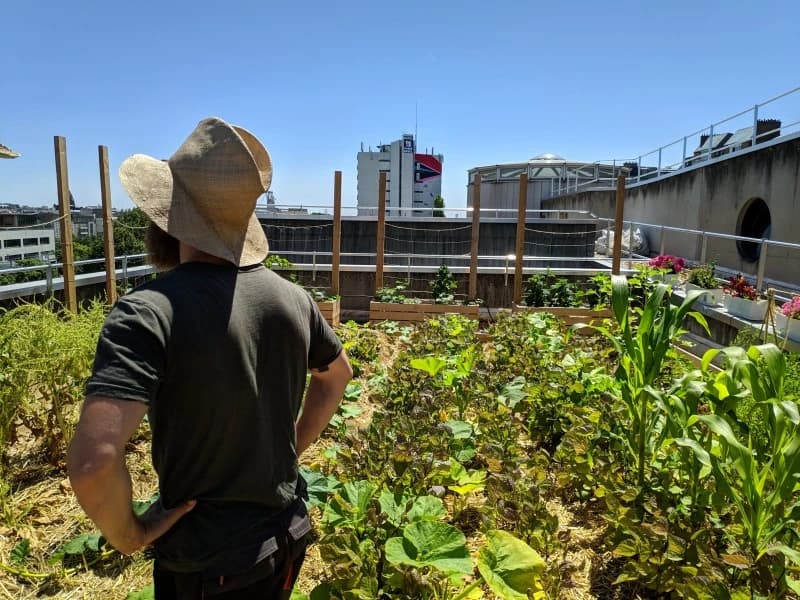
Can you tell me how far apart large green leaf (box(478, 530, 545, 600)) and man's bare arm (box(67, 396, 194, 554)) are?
121cm

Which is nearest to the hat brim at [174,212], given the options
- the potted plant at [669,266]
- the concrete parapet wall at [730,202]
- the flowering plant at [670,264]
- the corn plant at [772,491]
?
the corn plant at [772,491]

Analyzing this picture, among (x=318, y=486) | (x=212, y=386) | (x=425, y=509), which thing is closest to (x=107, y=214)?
(x=318, y=486)

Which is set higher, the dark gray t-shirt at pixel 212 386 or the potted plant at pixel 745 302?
the dark gray t-shirt at pixel 212 386

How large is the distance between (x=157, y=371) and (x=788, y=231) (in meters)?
10.8

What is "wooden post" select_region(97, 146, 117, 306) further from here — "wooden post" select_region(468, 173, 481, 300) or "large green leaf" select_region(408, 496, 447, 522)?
"large green leaf" select_region(408, 496, 447, 522)

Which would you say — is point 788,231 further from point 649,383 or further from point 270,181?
point 270,181

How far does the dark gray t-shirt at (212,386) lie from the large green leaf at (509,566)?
85 cm

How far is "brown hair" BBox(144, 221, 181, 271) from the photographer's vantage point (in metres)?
1.37

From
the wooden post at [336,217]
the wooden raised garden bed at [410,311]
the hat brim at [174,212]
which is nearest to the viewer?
the hat brim at [174,212]

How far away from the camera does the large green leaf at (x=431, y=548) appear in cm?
182

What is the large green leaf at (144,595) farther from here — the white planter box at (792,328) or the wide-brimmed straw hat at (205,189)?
the white planter box at (792,328)

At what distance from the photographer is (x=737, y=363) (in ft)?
7.56

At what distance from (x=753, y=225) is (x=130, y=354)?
1274 cm

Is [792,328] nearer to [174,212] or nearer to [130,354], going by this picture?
[174,212]
